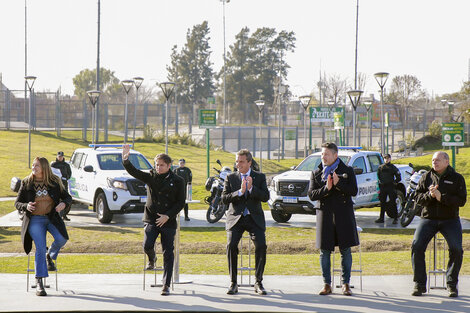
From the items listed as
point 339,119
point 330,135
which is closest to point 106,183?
point 339,119

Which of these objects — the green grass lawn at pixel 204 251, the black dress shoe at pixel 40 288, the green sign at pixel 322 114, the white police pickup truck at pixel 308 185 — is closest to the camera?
the black dress shoe at pixel 40 288

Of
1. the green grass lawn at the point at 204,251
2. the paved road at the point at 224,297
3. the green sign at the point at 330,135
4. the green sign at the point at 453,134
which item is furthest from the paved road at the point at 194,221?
the green sign at the point at 330,135

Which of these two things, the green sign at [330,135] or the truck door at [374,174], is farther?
the green sign at [330,135]

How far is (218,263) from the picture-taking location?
11992 mm

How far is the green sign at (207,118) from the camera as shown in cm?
2819

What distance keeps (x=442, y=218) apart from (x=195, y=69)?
89.1 metres

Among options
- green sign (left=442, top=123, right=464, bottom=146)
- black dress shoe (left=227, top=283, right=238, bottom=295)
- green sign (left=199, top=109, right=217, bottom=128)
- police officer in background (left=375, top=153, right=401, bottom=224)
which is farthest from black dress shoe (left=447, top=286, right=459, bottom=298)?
green sign (left=199, top=109, right=217, bottom=128)

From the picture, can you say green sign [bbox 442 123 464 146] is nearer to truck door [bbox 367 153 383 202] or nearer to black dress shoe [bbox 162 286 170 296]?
truck door [bbox 367 153 383 202]

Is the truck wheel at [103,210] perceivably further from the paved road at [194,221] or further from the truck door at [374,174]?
the truck door at [374,174]

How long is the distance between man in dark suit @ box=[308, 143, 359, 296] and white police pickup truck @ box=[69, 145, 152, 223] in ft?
33.1

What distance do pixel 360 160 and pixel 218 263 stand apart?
8.61 m

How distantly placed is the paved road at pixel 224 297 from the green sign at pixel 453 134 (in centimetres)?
1530

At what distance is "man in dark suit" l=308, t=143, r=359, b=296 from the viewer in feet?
27.9

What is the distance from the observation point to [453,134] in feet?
80.2
